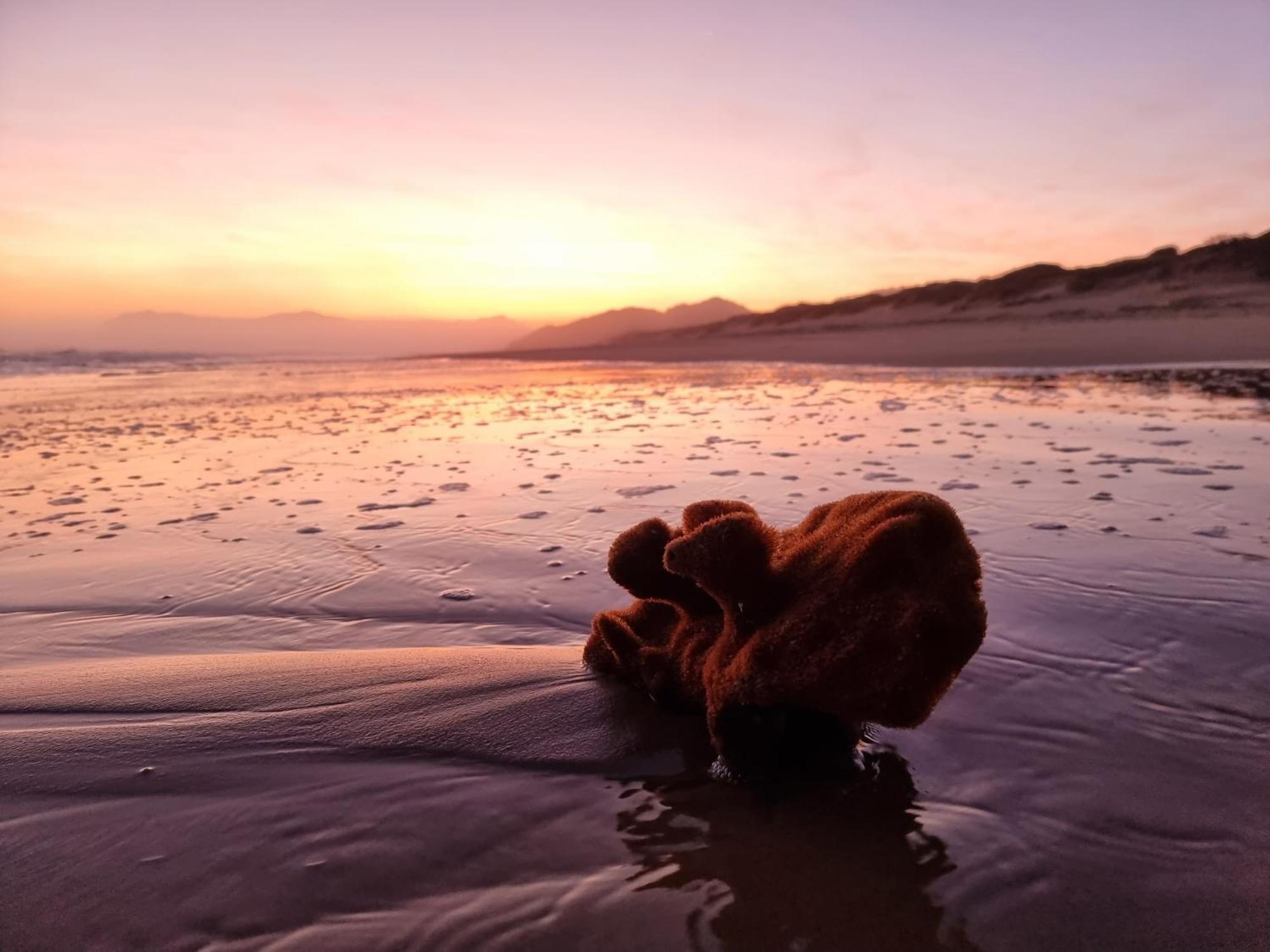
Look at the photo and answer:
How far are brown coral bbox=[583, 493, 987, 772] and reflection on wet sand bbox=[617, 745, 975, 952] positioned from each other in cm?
15

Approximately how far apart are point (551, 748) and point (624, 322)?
133m

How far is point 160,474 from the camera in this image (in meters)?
6.09

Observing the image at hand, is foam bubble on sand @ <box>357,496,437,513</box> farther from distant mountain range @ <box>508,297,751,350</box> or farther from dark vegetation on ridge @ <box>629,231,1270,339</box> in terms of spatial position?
distant mountain range @ <box>508,297,751,350</box>

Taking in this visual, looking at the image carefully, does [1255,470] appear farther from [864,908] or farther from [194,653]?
[194,653]

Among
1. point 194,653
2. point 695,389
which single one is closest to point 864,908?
point 194,653

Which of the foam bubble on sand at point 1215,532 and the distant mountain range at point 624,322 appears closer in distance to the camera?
the foam bubble on sand at point 1215,532

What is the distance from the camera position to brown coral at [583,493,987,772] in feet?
4.94

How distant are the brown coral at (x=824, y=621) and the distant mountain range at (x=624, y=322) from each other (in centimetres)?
11684

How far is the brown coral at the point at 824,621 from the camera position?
150cm

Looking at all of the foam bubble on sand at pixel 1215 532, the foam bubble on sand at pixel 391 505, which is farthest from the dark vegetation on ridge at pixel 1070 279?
the foam bubble on sand at pixel 391 505

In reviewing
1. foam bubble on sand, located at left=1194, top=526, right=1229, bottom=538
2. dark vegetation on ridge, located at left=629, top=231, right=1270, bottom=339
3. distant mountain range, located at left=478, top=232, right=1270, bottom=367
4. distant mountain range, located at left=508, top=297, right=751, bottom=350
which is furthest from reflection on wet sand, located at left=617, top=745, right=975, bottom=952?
distant mountain range, located at left=508, top=297, right=751, bottom=350

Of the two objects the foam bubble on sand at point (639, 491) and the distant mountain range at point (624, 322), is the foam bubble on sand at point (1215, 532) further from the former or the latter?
the distant mountain range at point (624, 322)

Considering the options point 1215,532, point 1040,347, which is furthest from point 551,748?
point 1040,347

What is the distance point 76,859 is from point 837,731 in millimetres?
1682
